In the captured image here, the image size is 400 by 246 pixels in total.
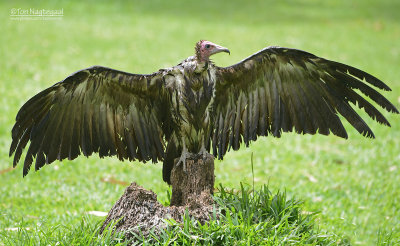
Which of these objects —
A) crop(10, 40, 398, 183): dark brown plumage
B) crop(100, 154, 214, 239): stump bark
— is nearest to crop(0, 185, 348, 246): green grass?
crop(100, 154, 214, 239): stump bark

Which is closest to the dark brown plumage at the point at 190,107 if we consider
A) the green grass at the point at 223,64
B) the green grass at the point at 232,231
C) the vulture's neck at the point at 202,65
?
the vulture's neck at the point at 202,65

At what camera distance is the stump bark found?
3748 millimetres

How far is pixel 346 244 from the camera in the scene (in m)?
4.21

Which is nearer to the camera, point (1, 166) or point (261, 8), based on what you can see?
point (1, 166)

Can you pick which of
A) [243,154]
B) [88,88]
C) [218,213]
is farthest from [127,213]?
[243,154]

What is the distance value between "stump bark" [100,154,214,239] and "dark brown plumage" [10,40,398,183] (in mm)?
138

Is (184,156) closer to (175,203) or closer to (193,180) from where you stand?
(193,180)

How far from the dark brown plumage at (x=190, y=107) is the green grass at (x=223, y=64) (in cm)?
67

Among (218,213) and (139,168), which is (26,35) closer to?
(139,168)

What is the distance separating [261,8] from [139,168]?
1537 cm

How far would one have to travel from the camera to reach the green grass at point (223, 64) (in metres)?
5.60

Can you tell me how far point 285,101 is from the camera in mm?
4230

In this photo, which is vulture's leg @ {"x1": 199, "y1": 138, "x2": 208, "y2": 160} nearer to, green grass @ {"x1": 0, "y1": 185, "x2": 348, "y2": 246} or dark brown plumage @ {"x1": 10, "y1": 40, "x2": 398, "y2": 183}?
dark brown plumage @ {"x1": 10, "y1": 40, "x2": 398, "y2": 183}

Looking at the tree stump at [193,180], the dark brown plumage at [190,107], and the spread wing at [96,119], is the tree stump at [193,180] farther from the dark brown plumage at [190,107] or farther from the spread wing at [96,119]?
the spread wing at [96,119]
